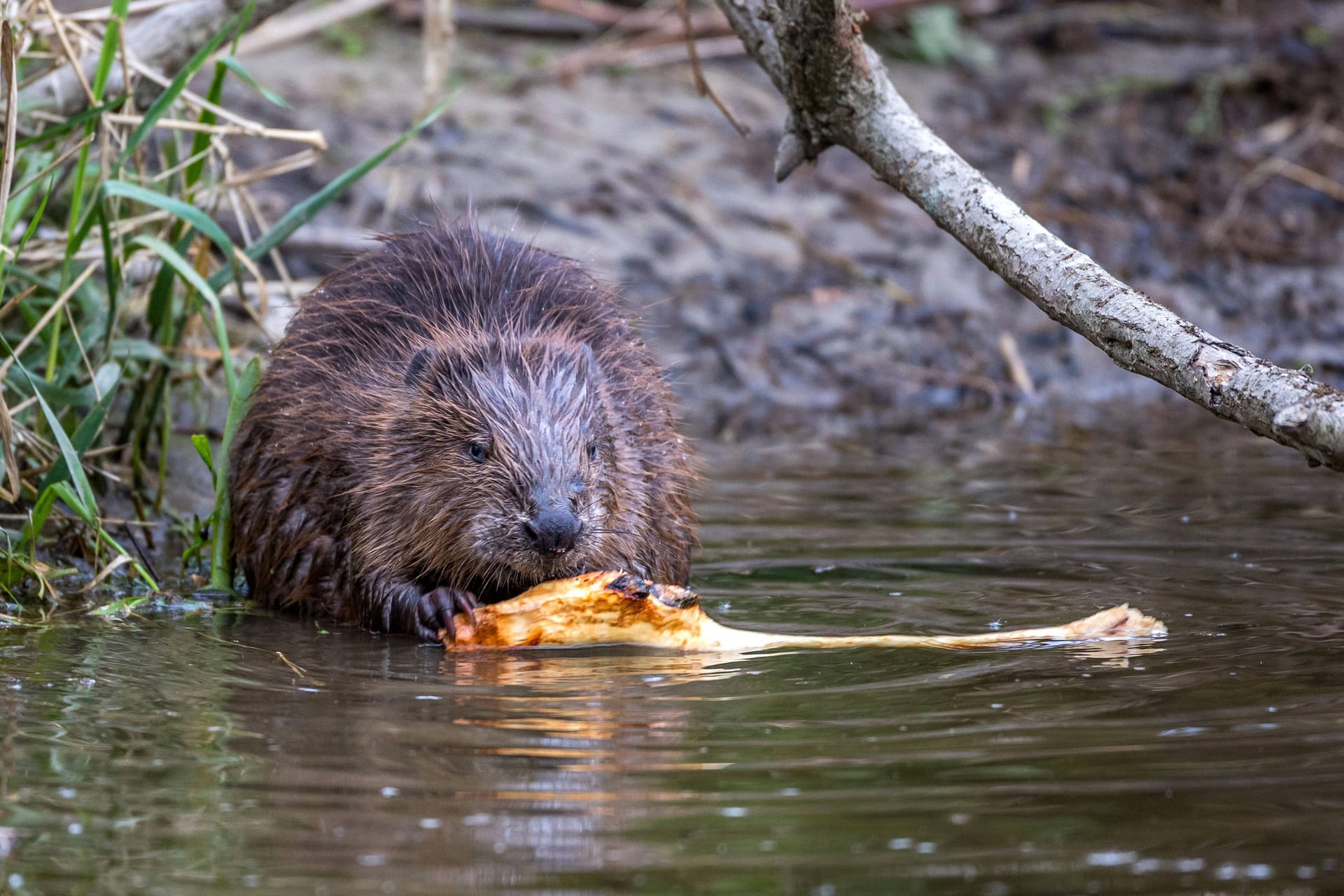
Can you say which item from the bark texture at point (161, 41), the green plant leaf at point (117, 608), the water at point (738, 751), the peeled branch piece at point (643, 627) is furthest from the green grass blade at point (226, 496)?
the bark texture at point (161, 41)

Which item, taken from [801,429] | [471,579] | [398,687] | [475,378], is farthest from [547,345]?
[801,429]

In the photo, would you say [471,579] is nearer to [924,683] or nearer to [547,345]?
[547,345]

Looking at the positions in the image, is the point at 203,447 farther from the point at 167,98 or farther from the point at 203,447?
the point at 167,98

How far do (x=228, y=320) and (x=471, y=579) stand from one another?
2.37m

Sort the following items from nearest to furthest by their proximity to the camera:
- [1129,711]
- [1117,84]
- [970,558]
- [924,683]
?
[1129,711]
[924,683]
[970,558]
[1117,84]

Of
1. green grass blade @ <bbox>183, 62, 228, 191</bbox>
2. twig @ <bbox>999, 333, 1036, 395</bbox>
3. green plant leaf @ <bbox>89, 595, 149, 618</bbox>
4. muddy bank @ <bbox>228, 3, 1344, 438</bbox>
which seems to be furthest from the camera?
twig @ <bbox>999, 333, 1036, 395</bbox>

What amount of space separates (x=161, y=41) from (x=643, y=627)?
212 cm

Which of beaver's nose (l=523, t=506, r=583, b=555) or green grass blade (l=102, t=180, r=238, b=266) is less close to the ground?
green grass blade (l=102, t=180, r=238, b=266)

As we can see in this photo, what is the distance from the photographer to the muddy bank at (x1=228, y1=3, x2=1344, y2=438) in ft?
23.3

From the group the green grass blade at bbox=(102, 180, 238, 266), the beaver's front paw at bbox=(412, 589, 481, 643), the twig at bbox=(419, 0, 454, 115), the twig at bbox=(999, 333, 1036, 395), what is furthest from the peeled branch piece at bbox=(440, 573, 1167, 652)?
the twig at bbox=(999, 333, 1036, 395)

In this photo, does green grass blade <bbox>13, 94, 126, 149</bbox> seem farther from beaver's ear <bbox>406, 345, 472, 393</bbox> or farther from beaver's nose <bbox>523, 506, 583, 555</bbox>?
beaver's nose <bbox>523, 506, 583, 555</bbox>

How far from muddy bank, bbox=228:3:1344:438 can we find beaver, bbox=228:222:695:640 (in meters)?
2.32

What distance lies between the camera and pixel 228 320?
5555mm

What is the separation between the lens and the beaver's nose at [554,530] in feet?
10.6
